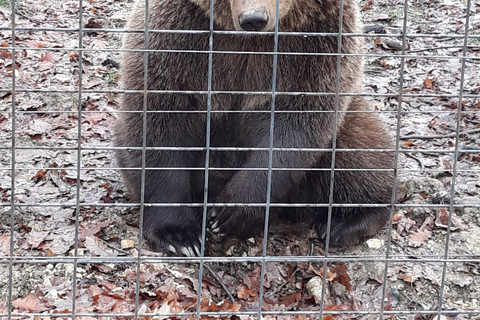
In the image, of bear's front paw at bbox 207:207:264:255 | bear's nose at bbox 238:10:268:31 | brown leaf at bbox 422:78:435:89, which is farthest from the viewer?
brown leaf at bbox 422:78:435:89

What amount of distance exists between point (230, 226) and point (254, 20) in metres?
1.64

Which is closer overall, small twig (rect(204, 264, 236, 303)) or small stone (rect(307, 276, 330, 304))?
small twig (rect(204, 264, 236, 303))

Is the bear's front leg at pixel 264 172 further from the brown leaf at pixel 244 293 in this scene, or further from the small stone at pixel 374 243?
the small stone at pixel 374 243

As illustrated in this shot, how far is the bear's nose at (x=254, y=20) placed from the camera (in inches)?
128

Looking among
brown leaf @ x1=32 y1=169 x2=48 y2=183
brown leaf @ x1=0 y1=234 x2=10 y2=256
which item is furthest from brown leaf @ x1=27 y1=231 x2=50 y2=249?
brown leaf @ x1=32 y1=169 x2=48 y2=183

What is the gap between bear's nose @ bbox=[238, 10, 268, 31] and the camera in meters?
3.26

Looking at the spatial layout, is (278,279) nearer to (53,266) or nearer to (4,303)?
(53,266)

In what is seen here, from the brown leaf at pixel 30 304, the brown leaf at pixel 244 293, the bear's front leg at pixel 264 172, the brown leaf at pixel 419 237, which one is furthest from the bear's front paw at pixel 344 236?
the brown leaf at pixel 30 304

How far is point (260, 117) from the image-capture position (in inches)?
173

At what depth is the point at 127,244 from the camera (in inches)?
165

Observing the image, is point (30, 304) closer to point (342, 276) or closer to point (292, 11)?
point (342, 276)

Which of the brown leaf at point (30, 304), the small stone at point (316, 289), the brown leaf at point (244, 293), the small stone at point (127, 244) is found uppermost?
the small stone at point (127, 244)

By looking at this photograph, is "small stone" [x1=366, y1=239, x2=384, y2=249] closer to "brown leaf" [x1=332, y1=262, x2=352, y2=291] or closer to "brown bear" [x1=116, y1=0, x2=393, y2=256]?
"brown bear" [x1=116, y1=0, x2=393, y2=256]

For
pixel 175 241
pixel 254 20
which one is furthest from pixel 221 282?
pixel 254 20
